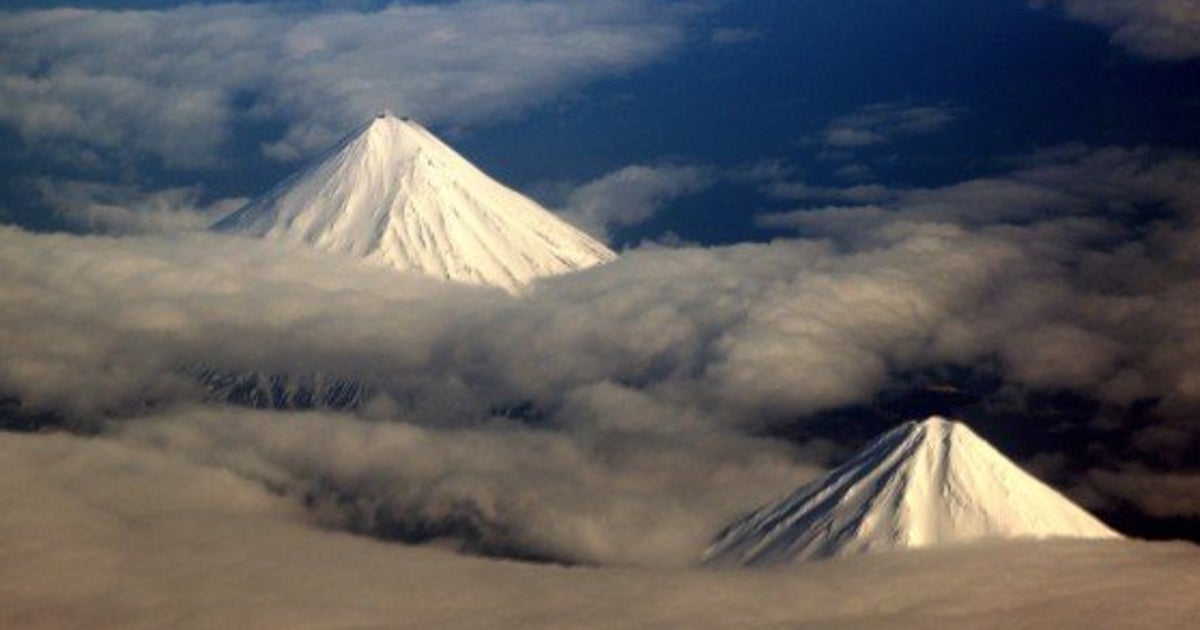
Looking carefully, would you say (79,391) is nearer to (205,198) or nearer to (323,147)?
(205,198)

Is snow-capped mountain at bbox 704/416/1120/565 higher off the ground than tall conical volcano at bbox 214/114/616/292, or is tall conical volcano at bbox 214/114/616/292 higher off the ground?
tall conical volcano at bbox 214/114/616/292

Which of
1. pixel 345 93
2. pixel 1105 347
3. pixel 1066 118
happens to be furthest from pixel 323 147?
pixel 1105 347

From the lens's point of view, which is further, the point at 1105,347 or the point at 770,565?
the point at 1105,347

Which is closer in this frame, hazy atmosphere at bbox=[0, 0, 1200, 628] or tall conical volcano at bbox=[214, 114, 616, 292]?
hazy atmosphere at bbox=[0, 0, 1200, 628]

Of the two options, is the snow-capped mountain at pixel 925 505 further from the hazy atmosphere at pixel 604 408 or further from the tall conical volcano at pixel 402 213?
the tall conical volcano at pixel 402 213

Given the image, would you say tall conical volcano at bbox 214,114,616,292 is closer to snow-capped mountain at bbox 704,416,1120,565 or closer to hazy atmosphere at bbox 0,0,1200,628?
hazy atmosphere at bbox 0,0,1200,628

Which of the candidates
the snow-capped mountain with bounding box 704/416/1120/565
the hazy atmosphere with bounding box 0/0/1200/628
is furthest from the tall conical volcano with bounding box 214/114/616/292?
the snow-capped mountain with bounding box 704/416/1120/565
